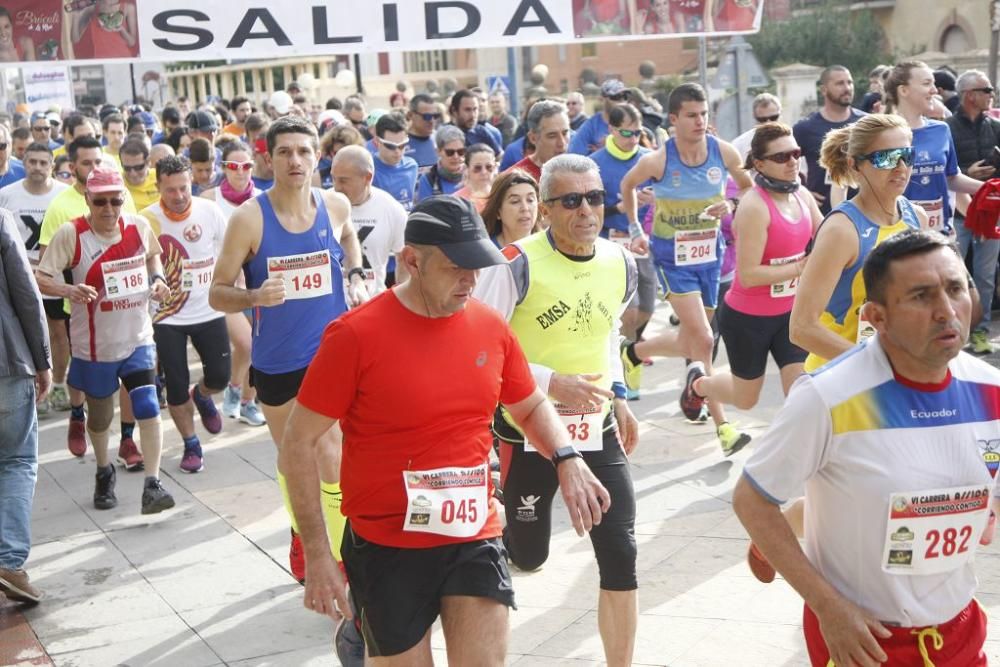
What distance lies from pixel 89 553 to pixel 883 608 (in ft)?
16.1

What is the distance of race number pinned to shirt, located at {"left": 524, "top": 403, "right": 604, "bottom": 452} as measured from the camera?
15.7ft

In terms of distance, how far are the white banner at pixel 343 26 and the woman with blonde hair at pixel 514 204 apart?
3563 mm

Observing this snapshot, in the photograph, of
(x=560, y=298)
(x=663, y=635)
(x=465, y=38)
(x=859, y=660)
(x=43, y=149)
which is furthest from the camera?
(x=43, y=149)

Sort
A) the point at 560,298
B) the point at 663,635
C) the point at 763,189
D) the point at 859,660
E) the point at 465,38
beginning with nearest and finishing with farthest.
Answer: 1. the point at 859,660
2. the point at 560,298
3. the point at 663,635
4. the point at 763,189
5. the point at 465,38

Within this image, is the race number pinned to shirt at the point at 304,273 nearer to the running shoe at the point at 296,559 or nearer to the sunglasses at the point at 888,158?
the running shoe at the point at 296,559

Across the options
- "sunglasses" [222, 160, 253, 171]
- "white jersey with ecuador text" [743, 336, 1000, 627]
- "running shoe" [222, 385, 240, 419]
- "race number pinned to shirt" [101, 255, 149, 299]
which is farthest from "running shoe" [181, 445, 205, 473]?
"white jersey with ecuador text" [743, 336, 1000, 627]

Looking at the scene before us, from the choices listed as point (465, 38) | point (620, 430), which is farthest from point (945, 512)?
point (465, 38)

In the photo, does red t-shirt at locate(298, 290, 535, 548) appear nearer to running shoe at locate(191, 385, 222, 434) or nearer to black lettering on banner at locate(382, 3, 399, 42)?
running shoe at locate(191, 385, 222, 434)

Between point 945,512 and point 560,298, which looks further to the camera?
point 560,298

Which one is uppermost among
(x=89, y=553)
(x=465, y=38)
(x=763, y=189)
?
(x=465, y=38)

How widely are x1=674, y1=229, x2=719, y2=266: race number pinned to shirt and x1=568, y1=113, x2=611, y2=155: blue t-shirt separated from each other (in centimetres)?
274

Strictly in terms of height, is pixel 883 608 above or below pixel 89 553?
above

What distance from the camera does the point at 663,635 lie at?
534cm

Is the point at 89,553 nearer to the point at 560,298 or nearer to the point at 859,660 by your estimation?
the point at 560,298
